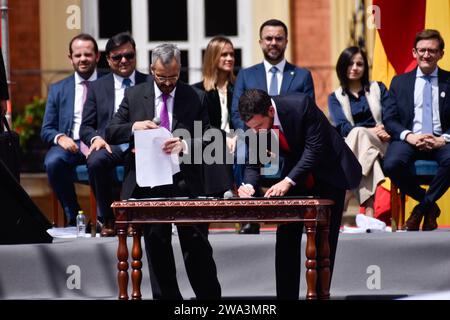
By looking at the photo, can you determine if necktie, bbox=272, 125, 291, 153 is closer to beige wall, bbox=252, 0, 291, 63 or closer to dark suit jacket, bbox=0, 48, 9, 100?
dark suit jacket, bbox=0, 48, 9, 100

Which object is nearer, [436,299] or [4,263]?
[436,299]

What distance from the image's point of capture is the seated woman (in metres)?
10.0

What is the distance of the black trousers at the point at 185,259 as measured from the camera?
827 cm

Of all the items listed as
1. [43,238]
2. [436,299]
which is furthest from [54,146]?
[436,299]

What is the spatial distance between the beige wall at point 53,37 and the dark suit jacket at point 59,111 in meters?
3.02

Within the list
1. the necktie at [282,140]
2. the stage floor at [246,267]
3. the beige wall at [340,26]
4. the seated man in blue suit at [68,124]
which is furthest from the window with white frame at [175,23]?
the necktie at [282,140]

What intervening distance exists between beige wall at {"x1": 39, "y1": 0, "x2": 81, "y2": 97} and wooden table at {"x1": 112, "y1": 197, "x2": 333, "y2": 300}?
5.72 metres

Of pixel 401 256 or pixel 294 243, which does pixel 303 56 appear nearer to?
pixel 401 256

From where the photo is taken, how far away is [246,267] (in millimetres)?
9156

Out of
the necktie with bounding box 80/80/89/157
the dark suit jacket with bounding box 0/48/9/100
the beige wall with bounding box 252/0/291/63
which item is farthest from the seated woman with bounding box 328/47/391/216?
the beige wall with bounding box 252/0/291/63

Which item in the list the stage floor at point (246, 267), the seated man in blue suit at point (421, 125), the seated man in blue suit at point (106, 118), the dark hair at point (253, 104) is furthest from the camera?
the seated man in blue suit at point (421, 125)

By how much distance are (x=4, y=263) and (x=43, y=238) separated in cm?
36

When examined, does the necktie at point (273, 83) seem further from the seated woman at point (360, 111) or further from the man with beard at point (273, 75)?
the seated woman at point (360, 111)

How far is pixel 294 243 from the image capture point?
804 centimetres
